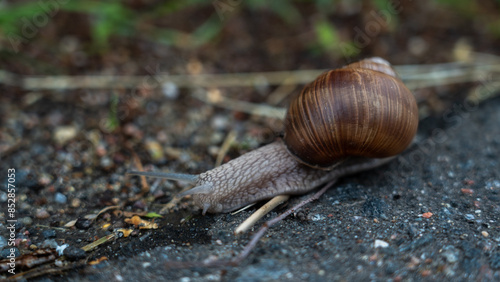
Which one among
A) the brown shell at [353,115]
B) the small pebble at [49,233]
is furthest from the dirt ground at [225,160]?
the brown shell at [353,115]

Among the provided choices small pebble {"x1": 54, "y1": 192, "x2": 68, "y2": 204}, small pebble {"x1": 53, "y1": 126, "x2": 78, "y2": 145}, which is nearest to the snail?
small pebble {"x1": 54, "y1": 192, "x2": 68, "y2": 204}

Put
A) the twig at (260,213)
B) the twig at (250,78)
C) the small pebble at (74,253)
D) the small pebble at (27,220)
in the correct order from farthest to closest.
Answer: the twig at (250,78)
the small pebble at (27,220)
the twig at (260,213)
the small pebble at (74,253)

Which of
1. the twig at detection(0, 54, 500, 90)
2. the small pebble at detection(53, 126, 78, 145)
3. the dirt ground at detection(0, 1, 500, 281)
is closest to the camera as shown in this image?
the dirt ground at detection(0, 1, 500, 281)

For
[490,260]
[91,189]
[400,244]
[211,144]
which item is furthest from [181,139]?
[490,260]

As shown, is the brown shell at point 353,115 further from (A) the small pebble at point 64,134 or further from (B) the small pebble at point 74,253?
(A) the small pebble at point 64,134

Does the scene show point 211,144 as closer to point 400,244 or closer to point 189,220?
point 189,220

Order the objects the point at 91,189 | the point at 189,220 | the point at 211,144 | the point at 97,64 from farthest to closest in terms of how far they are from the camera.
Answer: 1. the point at 97,64
2. the point at 211,144
3. the point at 91,189
4. the point at 189,220

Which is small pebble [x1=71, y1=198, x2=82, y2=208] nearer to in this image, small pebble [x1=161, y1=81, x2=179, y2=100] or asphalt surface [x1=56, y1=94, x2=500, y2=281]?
asphalt surface [x1=56, y1=94, x2=500, y2=281]
